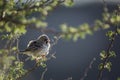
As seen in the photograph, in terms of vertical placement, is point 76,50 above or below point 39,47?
below

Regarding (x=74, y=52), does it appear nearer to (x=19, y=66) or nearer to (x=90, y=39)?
(x=90, y=39)

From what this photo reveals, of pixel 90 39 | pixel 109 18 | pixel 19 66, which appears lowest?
pixel 90 39

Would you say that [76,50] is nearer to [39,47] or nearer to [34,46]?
[39,47]

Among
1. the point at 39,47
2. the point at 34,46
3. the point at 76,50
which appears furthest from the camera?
the point at 76,50

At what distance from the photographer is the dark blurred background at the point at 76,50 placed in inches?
615

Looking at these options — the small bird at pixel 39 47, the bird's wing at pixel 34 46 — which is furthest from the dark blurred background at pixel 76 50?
the bird's wing at pixel 34 46

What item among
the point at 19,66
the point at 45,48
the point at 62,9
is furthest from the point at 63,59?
the point at 19,66

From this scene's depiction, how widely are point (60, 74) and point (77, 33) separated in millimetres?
13395

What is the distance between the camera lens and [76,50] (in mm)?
19172

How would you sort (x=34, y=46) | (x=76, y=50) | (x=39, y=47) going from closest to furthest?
(x=34, y=46) < (x=39, y=47) < (x=76, y=50)

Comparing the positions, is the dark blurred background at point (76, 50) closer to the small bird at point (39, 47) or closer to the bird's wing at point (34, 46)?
the small bird at point (39, 47)

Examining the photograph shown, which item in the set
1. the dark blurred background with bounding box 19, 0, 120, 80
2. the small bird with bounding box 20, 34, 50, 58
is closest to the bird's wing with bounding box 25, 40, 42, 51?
the small bird with bounding box 20, 34, 50, 58

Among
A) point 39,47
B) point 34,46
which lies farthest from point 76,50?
point 34,46

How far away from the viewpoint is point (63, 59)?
1784 cm
